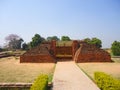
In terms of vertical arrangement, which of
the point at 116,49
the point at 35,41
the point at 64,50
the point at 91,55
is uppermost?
the point at 35,41

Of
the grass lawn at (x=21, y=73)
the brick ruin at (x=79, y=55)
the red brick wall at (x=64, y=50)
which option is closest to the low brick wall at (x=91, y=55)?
the brick ruin at (x=79, y=55)

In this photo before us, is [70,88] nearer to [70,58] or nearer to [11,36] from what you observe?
[70,58]

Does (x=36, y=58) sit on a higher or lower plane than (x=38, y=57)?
lower

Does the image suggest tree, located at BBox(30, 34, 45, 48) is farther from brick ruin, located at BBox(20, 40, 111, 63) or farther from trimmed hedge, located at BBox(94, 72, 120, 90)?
trimmed hedge, located at BBox(94, 72, 120, 90)

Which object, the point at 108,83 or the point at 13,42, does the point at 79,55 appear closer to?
the point at 108,83

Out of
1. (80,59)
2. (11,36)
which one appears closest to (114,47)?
(80,59)

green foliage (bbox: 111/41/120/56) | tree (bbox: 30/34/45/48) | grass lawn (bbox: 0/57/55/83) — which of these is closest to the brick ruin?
grass lawn (bbox: 0/57/55/83)

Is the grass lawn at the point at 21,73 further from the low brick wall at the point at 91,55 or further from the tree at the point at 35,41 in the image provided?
the tree at the point at 35,41

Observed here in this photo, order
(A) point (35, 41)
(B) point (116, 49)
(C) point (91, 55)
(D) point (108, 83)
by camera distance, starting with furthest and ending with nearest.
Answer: (A) point (35, 41) < (B) point (116, 49) < (C) point (91, 55) < (D) point (108, 83)

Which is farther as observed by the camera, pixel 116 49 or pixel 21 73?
pixel 116 49

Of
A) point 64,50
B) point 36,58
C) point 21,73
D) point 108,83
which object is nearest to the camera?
point 108,83

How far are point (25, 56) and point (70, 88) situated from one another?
13.0 meters

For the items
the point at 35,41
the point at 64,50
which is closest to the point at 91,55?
the point at 64,50

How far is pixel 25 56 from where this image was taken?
68.2ft
